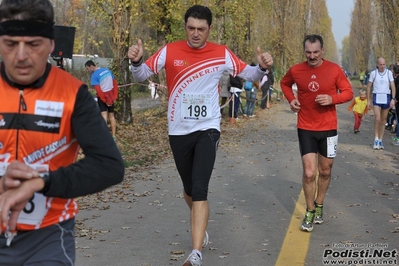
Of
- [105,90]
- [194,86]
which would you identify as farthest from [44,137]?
[105,90]

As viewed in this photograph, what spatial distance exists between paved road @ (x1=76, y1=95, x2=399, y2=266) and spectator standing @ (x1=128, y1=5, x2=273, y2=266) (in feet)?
2.61

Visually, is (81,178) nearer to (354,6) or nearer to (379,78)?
(379,78)

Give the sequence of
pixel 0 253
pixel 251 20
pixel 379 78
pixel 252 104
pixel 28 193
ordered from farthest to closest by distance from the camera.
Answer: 1. pixel 251 20
2. pixel 252 104
3. pixel 379 78
4. pixel 0 253
5. pixel 28 193

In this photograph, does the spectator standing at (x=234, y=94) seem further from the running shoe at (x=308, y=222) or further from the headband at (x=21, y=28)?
the headband at (x=21, y=28)

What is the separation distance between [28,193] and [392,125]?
22.4 metres

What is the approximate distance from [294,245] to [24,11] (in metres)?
5.11

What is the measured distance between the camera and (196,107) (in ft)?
22.6

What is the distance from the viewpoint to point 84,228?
844 centimetres

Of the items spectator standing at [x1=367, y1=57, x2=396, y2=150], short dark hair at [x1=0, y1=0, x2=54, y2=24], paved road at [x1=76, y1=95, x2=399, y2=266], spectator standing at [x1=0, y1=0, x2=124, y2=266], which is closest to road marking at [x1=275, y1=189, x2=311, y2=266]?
paved road at [x1=76, y1=95, x2=399, y2=266]

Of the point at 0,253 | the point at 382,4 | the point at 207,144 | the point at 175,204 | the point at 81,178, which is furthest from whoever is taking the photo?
the point at 382,4

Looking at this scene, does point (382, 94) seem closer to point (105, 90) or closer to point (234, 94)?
point (105, 90)

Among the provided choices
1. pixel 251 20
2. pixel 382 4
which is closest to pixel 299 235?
pixel 382 4

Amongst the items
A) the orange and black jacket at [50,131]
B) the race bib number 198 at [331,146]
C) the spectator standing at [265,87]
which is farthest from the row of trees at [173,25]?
the orange and black jacket at [50,131]

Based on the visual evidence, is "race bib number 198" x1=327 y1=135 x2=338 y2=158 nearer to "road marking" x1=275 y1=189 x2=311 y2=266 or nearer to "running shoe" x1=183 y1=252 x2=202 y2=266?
"road marking" x1=275 y1=189 x2=311 y2=266
